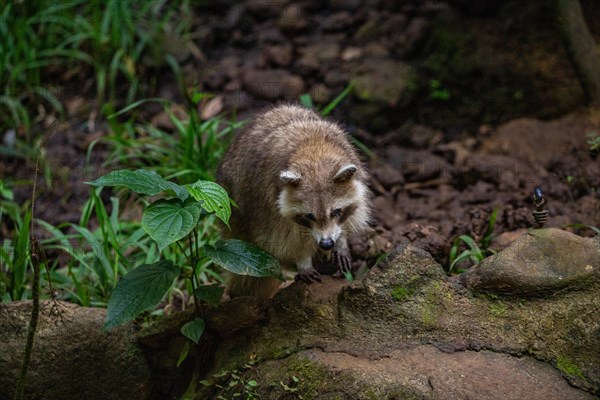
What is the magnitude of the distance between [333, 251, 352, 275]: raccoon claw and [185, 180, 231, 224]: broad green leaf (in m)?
1.27

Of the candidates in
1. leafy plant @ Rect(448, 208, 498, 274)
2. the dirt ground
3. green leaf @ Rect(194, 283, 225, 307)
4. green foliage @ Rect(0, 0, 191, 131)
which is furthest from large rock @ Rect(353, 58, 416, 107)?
green leaf @ Rect(194, 283, 225, 307)

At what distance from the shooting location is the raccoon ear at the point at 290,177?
4012 mm

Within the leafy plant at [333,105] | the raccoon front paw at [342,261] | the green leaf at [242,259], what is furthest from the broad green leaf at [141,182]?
the leafy plant at [333,105]

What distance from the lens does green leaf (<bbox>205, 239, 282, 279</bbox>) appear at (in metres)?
3.67

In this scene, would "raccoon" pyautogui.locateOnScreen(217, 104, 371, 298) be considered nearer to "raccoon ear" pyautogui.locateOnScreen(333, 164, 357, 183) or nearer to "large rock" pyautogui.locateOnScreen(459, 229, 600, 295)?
"raccoon ear" pyautogui.locateOnScreen(333, 164, 357, 183)

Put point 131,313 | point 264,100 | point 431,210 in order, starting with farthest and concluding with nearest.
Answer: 1. point 264,100
2. point 431,210
3. point 131,313

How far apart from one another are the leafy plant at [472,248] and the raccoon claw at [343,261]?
27.8 inches

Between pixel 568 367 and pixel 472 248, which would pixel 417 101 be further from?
pixel 568 367

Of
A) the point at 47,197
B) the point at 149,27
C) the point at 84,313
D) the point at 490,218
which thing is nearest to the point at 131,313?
the point at 84,313

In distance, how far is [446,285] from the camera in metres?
3.79

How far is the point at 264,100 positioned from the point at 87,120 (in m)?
1.93

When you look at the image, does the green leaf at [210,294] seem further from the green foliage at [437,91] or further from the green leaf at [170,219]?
the green foliage at [437,91]

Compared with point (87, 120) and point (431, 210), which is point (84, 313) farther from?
point (87, 120)

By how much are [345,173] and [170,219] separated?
3.84 ft
